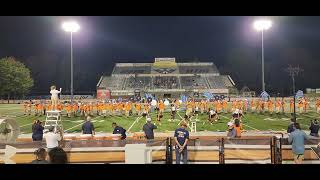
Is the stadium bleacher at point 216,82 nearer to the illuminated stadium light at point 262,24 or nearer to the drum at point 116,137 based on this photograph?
the illuminated stadium light at point 262,24

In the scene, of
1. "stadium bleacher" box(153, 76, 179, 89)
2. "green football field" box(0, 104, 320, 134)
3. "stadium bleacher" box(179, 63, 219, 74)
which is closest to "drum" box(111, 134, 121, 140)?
"green football field" box(0, 104, 320, 134)

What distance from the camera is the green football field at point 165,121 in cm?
1622

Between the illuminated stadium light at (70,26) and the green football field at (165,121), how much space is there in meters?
3.91

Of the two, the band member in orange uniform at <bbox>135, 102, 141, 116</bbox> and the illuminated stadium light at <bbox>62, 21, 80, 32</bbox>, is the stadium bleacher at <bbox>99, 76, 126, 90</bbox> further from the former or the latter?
the illuminated stadium light at <bbox>62, 21, 80, 32</bbox>

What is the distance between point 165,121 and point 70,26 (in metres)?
6.61

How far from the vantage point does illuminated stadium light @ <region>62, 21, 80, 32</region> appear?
13.2 m

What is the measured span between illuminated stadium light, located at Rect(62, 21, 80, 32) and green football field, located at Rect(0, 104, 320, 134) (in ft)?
12.8

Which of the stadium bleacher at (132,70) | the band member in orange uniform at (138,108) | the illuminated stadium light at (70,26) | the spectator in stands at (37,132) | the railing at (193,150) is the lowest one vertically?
the railing at (193,150)

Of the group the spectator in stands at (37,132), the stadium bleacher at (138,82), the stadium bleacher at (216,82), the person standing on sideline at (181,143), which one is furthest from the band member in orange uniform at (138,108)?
the person standing on sideline at (181,143)

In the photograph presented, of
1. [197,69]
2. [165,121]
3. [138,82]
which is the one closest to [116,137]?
[165,121]
